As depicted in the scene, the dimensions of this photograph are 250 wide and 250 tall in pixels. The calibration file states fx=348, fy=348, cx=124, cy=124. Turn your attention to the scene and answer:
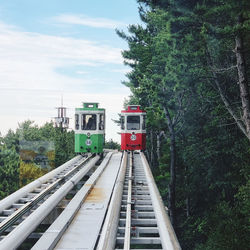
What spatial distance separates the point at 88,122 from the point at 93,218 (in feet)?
35.5

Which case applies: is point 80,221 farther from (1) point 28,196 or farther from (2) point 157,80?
(2) point 157,80

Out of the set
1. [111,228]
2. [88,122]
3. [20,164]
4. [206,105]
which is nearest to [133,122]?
[88,122]

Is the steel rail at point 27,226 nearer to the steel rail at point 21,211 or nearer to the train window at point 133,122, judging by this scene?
the steel rail at point 21,211

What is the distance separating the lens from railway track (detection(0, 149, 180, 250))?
778 centimetres

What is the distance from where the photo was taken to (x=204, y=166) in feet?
75.2

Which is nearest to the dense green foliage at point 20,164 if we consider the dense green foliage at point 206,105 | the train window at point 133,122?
the dense green foliage at point 206,105

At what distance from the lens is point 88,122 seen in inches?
790

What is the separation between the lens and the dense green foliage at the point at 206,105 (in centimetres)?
1520

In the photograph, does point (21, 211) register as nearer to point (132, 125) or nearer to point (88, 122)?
point (88, 122)

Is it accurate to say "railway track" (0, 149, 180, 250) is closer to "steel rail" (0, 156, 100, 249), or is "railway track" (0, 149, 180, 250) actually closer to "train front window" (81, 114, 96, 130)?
"steel rail" (0, 156, 100, 249)

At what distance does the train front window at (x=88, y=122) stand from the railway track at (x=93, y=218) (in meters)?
5.01

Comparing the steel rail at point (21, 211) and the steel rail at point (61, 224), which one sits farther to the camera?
the steel rail at point (21, 211)

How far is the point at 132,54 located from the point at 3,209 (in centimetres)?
2602

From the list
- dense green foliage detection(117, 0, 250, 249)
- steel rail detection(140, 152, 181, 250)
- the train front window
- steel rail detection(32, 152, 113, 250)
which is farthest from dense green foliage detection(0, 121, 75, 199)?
steel rail detection(140, 152, 181, 250)
